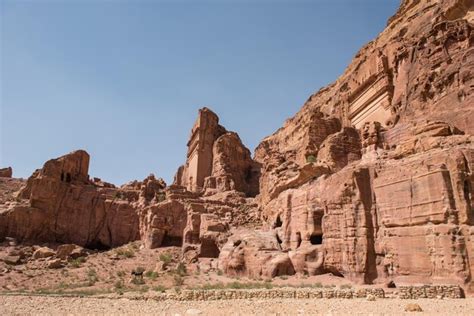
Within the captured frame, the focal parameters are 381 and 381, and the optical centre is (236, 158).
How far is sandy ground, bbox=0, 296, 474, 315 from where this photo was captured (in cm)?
1205

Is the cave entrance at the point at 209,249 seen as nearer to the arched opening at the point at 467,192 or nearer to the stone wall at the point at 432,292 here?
the stone wall at the point at 432,292

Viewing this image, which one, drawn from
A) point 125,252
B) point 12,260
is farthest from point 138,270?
point 12,260

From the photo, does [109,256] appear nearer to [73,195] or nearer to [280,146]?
[73,195]

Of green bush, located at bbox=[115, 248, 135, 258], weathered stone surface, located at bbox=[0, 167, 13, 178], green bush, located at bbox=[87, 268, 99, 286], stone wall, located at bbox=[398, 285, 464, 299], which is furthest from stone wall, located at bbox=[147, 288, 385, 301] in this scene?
weathered stone surface, located at bbox=[0, 167, 13, 178]

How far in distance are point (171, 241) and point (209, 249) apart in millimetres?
6822

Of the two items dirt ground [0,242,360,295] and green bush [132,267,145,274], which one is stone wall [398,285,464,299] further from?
green bush [132,267,145,274]

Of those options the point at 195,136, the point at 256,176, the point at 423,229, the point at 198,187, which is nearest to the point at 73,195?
the point at 198,187

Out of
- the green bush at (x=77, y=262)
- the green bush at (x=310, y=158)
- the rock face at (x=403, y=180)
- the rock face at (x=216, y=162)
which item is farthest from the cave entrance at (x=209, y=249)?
the rock face at (x=216, y=162)

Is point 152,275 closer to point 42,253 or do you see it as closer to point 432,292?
point 42,253

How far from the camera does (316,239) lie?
2155cm

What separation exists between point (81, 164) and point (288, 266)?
98.9 feet

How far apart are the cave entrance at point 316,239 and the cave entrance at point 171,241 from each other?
50.0 ft

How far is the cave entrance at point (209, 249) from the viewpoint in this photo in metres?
27.8

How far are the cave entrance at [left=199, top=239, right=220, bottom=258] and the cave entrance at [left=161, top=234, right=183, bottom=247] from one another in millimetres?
5851
